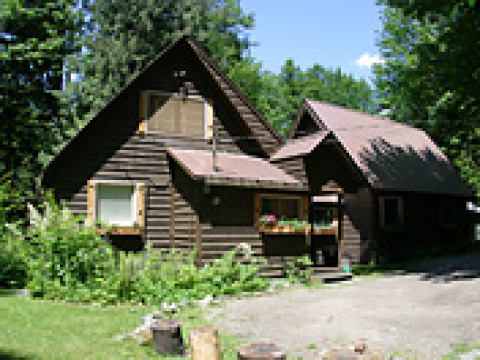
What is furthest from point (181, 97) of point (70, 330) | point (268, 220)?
point (70, 330)

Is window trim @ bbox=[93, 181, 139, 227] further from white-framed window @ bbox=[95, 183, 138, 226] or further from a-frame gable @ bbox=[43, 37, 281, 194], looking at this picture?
a-frame gable @ bbox=[43, 37, 281, 194]

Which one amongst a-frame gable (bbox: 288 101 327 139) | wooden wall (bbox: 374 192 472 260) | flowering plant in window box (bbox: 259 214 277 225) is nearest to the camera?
flowering plant in window box (bbox: 259 214 277 225)

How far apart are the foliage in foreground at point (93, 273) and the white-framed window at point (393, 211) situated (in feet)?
28.6

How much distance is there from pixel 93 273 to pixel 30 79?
592 inches

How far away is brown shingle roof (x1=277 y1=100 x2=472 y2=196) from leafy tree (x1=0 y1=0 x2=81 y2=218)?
11064 millimetres

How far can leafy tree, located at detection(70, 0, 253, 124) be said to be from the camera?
22.0 meters

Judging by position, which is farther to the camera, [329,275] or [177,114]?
[177,114]

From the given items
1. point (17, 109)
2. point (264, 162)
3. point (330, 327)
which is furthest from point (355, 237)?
point (17, 109)

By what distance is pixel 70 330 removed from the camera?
7965 mm

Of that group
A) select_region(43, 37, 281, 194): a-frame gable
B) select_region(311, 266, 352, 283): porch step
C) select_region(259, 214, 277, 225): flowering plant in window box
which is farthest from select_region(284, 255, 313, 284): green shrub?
select_region(43, 37, 281, 194): a-frame gable

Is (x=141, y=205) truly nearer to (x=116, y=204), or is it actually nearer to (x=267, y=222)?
(x=116, y=204)

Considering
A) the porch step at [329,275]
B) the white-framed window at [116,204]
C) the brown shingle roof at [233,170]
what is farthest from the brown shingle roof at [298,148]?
the white-framed window at [116,204]

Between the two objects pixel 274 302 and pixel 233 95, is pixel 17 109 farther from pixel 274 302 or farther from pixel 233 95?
pixel 274 302

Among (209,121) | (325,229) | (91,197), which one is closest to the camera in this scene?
(91,197)
